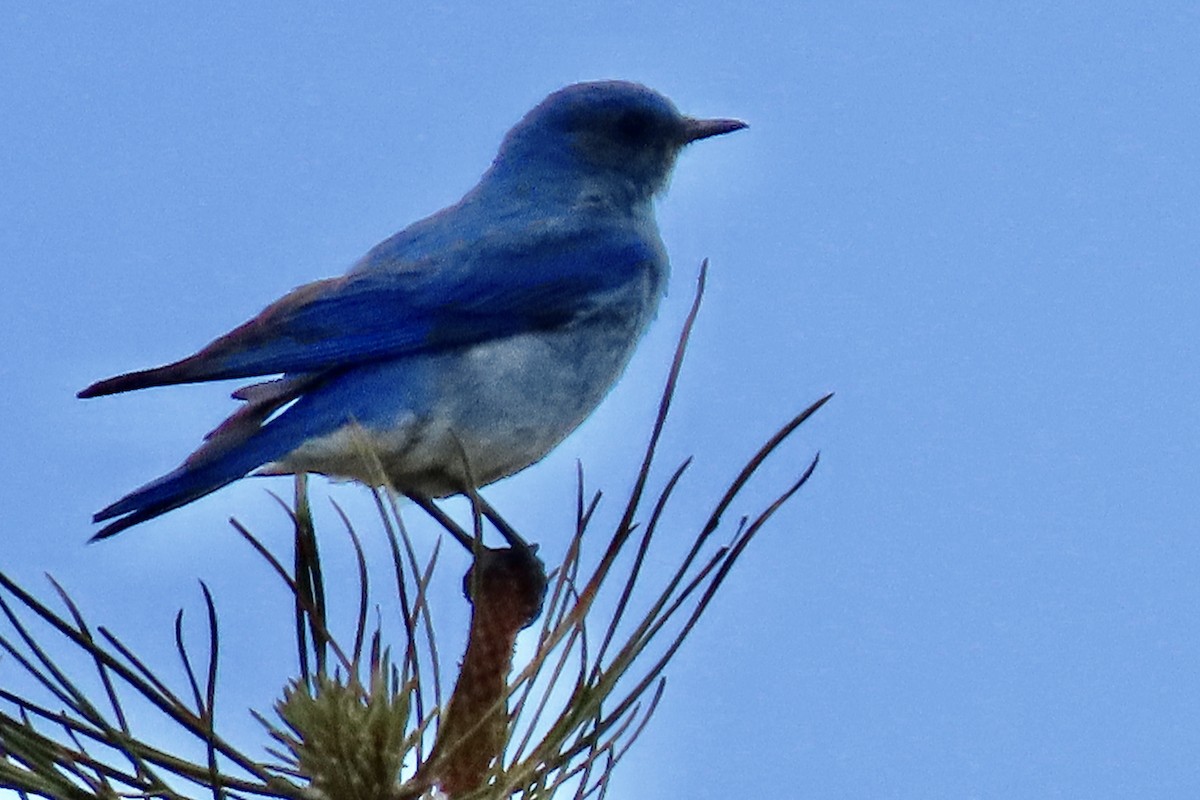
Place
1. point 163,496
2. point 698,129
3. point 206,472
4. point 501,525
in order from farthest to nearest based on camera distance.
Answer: point 698,129 < point 501,525 < point 206,472 < point 163,496

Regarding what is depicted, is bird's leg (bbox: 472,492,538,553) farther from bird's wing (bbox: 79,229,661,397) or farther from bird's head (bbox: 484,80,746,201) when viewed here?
bird's head (bbox: 484,80,746,201)

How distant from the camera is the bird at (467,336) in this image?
2928 millimetres

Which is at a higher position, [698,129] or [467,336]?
[698,129]

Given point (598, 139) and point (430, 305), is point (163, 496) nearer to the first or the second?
point (430, 305)

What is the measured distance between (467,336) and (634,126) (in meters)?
0.96

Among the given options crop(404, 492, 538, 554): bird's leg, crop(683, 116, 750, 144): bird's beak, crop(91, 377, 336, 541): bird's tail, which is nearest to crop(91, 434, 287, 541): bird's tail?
crop(91, 377, 336, 541): bird's tail

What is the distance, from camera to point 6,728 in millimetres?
1884

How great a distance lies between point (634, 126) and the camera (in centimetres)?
406

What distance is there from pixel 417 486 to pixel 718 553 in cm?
133

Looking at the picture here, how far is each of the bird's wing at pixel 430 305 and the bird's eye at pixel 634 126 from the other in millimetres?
327

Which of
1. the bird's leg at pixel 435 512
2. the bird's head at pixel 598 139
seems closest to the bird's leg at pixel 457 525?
the bird's leg at pixel 435 512

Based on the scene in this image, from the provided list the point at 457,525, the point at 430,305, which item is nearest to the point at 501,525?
the point at 457,525

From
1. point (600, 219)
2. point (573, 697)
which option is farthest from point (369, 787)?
point (600, 219)

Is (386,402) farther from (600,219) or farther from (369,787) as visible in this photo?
(369,787)
